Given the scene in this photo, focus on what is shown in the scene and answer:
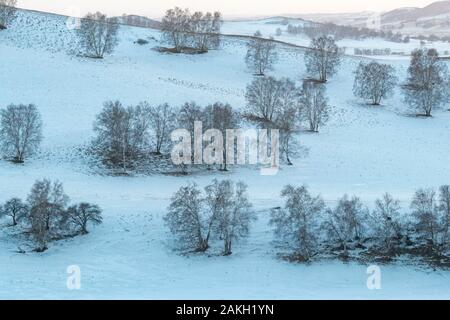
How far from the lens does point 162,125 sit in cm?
5231

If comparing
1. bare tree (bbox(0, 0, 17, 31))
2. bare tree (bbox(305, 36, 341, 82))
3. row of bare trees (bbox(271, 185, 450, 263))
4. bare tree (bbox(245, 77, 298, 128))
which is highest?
bare tree (bbox(0, 0, 17, 31))

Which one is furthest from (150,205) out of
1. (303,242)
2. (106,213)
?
(303,242)

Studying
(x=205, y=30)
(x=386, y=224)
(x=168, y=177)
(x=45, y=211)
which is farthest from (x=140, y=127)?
(x=205, y=30)

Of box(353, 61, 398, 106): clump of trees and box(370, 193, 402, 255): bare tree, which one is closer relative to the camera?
box(370, 193, 402, 255): bare tree

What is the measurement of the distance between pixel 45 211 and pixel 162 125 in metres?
19.1

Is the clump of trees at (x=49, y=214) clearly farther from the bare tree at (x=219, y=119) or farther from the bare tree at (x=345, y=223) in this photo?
the bare tree at (x=219, y=119)

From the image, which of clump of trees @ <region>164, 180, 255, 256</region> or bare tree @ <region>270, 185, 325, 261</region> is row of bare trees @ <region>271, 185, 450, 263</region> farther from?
clump of trees @ <region>164, 180, 255, 256</region>

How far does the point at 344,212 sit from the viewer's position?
116ft

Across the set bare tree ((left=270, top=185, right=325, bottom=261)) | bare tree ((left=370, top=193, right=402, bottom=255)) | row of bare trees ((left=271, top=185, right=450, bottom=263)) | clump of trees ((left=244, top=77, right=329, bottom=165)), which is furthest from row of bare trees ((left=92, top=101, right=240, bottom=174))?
bare tree ((left=370, top=193, right=402, bottom=255))

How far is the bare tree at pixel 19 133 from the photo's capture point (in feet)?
158

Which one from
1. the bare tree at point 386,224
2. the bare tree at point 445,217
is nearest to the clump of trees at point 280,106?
the bare tree at point 386,224

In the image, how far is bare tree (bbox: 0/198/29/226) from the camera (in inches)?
1438

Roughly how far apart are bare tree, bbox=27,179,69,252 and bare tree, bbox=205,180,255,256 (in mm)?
10082

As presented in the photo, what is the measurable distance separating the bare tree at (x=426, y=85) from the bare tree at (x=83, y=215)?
160 ft
